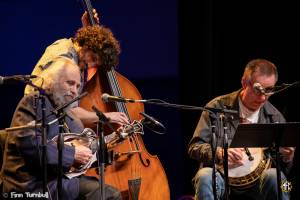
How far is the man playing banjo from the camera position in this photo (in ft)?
16.0

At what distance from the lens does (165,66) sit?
661 cm

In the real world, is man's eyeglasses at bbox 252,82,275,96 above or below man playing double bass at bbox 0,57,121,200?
above

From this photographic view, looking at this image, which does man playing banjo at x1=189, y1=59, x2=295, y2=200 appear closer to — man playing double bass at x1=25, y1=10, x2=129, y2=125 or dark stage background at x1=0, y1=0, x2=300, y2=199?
man playing double bass at x1=25, y1=10, x2=129, y2=125

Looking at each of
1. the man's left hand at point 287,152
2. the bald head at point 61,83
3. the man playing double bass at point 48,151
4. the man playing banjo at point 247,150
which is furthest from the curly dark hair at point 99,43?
the man's left hand at point 287,152

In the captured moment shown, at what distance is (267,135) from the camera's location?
448cm

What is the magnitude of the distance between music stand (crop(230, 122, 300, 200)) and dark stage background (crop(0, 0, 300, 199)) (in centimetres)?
180

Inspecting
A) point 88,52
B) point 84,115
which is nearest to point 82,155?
point 84,115

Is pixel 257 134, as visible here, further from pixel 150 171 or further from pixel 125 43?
pixel 125 43

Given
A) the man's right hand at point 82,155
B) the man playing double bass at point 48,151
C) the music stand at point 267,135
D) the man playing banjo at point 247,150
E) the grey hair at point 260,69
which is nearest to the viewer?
the man playing double bass at point 48,151

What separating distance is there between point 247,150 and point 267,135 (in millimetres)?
543

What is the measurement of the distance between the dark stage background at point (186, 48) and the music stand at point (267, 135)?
180cm

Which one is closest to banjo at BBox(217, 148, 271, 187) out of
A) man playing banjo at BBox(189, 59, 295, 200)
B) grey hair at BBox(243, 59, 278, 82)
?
man playing banjo at BBox(189, 59, 295, 200)

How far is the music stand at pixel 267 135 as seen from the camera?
4375 millimetres

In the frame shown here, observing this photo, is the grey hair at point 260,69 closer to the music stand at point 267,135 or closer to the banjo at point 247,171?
the banjo at point 247,171
